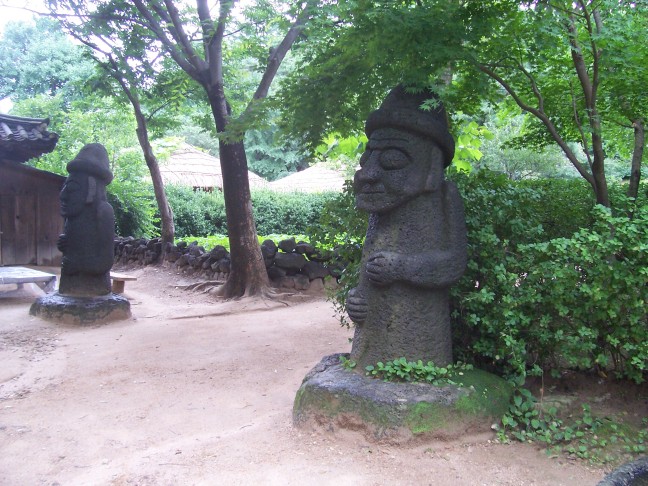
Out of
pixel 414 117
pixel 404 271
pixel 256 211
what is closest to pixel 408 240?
pixel 404 271

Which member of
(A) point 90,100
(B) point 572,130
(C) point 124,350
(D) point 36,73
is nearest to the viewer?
(B) point 572,130

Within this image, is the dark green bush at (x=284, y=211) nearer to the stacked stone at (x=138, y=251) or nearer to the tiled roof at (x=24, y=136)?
the stacked stone at (x=138, y=251)

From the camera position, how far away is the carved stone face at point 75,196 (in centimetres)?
849

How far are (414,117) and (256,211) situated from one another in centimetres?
1880

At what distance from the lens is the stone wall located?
426 inches

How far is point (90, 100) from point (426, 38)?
483 inches

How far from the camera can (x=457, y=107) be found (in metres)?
5.05

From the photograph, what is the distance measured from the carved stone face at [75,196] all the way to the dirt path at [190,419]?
176 centimetres

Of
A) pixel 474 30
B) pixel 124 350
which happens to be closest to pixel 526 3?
pixel 474 30

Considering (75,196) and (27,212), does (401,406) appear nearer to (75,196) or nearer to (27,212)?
(75,196)

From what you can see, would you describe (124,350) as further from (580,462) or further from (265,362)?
(580,462)

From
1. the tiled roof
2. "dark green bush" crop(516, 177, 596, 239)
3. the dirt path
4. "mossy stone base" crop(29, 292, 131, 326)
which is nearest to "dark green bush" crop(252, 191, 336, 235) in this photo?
the tiled roof

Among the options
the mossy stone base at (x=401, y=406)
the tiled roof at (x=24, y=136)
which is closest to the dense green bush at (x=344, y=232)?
the mossy stone base at (x=401, y=406)

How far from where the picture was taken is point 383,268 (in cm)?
398
